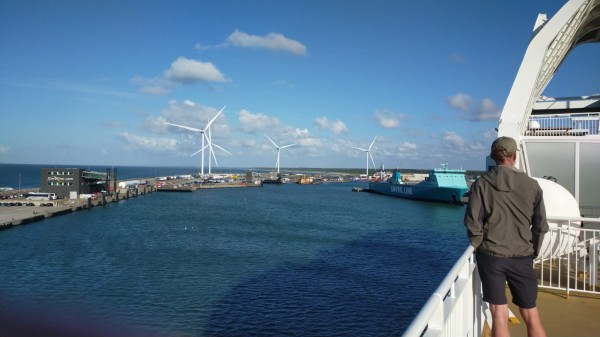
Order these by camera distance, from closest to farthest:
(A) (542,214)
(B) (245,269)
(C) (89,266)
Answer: (A) (542,214)
(B) (245,269)
(C) (89,266)

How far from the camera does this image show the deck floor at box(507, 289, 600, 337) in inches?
176

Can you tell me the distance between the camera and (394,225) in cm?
4003

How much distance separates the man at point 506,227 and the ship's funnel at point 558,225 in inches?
114

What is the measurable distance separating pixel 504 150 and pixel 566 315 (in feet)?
9.61

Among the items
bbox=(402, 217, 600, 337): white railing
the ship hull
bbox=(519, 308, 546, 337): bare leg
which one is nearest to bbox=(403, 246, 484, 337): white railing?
bbox=(402, 217, 600, 337): white railing

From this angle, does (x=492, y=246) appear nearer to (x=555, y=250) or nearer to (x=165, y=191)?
(x=555, y=250)

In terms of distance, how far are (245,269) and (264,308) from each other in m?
6.13

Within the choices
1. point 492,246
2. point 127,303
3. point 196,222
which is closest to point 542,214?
point 492,246

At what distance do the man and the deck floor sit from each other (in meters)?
1.58

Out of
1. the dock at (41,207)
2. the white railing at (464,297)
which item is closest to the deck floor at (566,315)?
the white railing at (464,297)

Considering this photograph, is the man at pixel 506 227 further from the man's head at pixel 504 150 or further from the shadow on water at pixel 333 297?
the shadow on water at pixel 333 297

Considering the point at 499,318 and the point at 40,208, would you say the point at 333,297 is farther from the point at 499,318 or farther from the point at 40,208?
the point at 40,208

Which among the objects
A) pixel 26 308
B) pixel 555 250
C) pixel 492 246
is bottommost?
pixel 26 308

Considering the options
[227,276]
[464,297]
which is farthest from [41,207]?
[464,297]
